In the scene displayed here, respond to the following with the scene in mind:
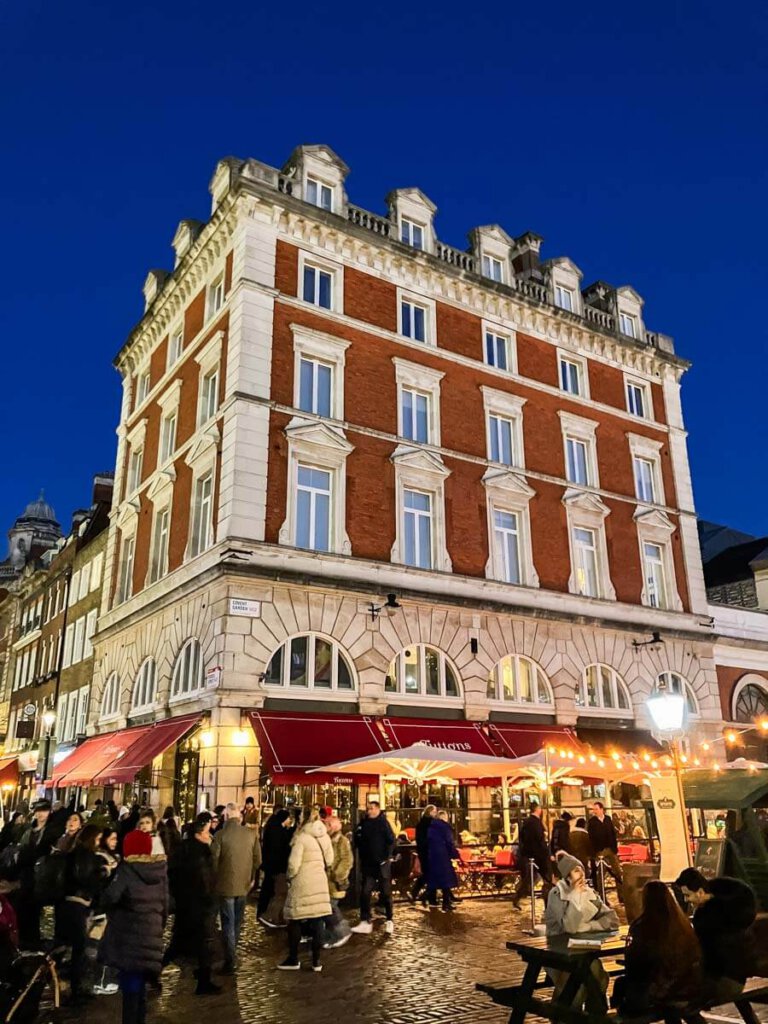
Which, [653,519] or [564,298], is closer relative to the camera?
[653,519]

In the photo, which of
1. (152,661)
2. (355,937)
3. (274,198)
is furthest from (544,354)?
(355,937)

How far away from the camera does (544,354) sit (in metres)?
28.7

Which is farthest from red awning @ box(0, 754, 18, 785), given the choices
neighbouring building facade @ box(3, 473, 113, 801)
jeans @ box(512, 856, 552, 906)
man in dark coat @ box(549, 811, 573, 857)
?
man in dark coat @ box(549, 811, 573, 857)

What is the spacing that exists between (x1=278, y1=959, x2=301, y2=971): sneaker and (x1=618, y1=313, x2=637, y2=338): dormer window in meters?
26.5

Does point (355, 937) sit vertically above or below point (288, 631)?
below

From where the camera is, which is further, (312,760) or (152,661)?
(152,661)

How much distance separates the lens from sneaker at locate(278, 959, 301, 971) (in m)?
10.6

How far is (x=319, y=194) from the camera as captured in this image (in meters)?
25.1

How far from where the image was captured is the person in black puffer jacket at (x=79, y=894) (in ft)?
29.6

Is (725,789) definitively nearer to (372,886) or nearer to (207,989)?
(372,886)

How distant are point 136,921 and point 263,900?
7.81m

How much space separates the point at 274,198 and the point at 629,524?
607 inches

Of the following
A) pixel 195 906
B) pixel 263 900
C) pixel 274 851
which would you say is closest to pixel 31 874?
pixel 195 906

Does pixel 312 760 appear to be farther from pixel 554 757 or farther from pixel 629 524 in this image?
pixel 629 524
